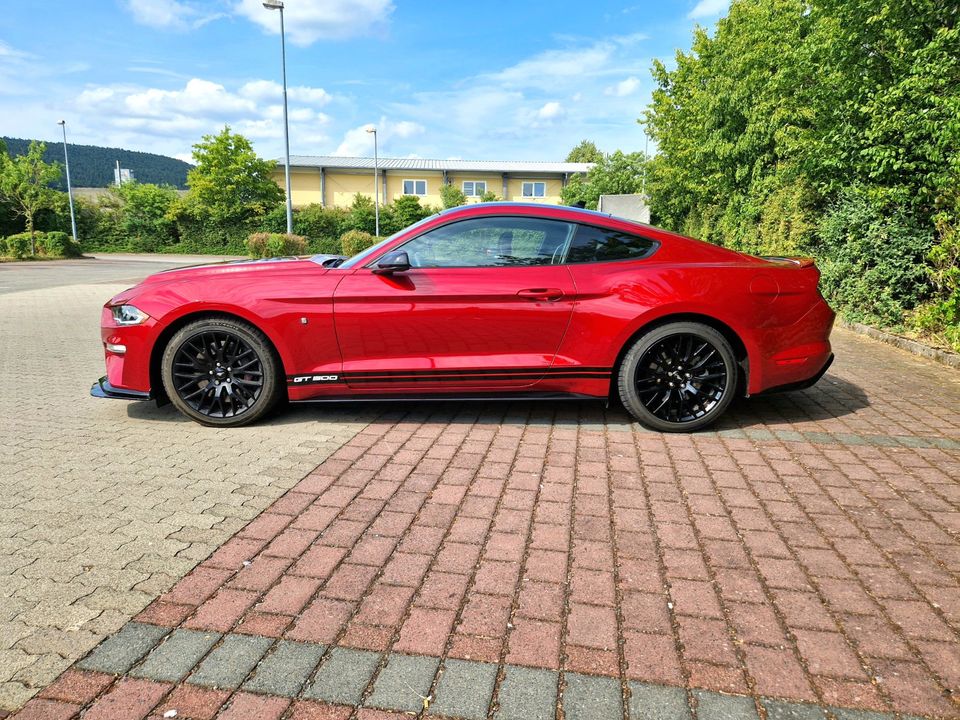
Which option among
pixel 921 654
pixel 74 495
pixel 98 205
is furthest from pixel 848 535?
pixel 98 205

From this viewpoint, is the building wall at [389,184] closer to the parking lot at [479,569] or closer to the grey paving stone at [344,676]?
the parking lot at [479,569]

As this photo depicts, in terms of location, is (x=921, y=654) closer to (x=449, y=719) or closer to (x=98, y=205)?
(x=449, y=719)

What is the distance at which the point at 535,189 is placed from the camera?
60.0 metres

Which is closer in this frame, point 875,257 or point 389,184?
point 875,257

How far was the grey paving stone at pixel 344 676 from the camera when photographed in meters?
1.91

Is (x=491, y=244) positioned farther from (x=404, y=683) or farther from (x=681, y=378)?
(x=404, y=683)

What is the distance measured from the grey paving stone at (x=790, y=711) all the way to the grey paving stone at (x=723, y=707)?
4 centimetres

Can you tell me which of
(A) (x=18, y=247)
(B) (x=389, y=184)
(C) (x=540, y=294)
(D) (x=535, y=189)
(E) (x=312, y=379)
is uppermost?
(B) (x=389, y=184)

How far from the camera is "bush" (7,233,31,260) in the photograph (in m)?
31.0

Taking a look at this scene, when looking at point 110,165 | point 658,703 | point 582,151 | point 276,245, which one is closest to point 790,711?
point 658,703

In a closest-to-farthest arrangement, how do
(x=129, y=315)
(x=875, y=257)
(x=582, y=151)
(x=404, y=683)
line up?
1. (x=404, y=683)
2. (x=129, y=315)
3. (x=875, y=257)
4. (x=582, y=151)

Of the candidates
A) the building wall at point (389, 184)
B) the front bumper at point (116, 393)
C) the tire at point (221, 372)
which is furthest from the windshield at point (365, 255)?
the building wall at point (389, 184)

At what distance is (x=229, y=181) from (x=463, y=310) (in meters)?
48.0

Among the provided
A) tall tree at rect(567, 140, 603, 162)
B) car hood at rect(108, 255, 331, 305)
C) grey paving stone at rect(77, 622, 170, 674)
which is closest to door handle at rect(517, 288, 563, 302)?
car hood at rect(108, 255, 331, 305)
